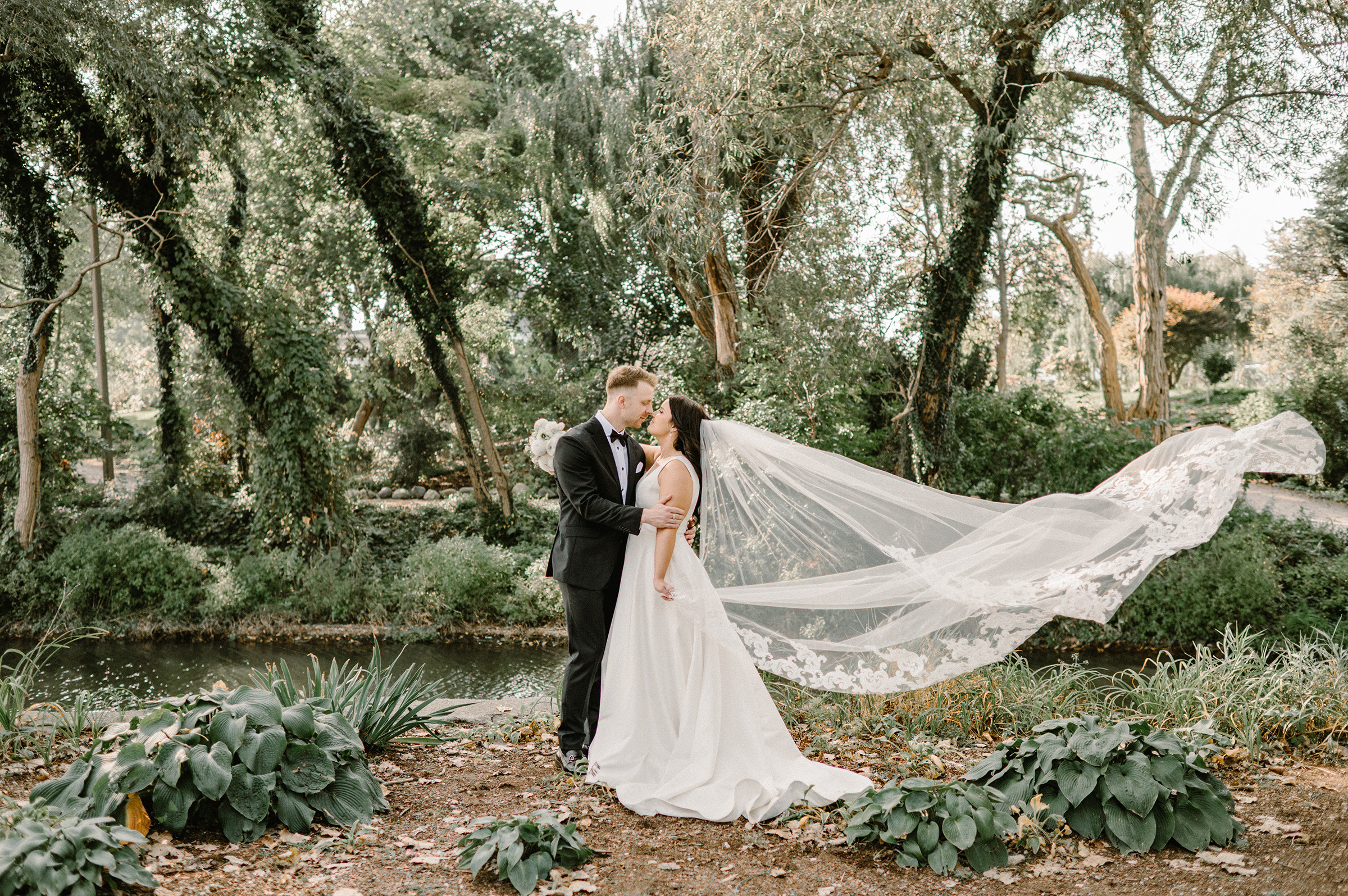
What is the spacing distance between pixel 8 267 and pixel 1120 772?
22551 millimetres

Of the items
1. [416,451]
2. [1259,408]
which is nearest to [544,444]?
[416,451]

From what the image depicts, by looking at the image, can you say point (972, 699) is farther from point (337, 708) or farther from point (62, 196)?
point (62, 196)

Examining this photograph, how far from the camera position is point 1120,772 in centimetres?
339

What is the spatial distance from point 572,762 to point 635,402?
1861mm

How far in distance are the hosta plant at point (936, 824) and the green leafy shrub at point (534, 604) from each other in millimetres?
7200

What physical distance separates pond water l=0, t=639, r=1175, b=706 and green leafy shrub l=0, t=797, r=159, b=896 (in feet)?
15.8

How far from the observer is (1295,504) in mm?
14031

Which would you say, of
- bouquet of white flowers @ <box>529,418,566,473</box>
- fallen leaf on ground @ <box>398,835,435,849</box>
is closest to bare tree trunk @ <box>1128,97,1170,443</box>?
bouquet of white flowers @ <box>529,418,566,473</box>

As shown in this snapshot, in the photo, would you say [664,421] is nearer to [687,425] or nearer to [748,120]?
[687,425]

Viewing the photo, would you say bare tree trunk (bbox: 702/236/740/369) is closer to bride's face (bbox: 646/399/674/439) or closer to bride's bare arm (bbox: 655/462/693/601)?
bride's face (bbox: 646/399/674/439)

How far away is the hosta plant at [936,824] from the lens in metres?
3.16

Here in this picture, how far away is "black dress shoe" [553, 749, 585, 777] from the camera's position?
4.21 metres

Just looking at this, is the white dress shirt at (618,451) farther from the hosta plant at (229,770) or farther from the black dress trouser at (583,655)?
the hosta plant at (229,770)

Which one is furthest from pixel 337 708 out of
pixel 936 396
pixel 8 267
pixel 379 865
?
pixel 8 267
